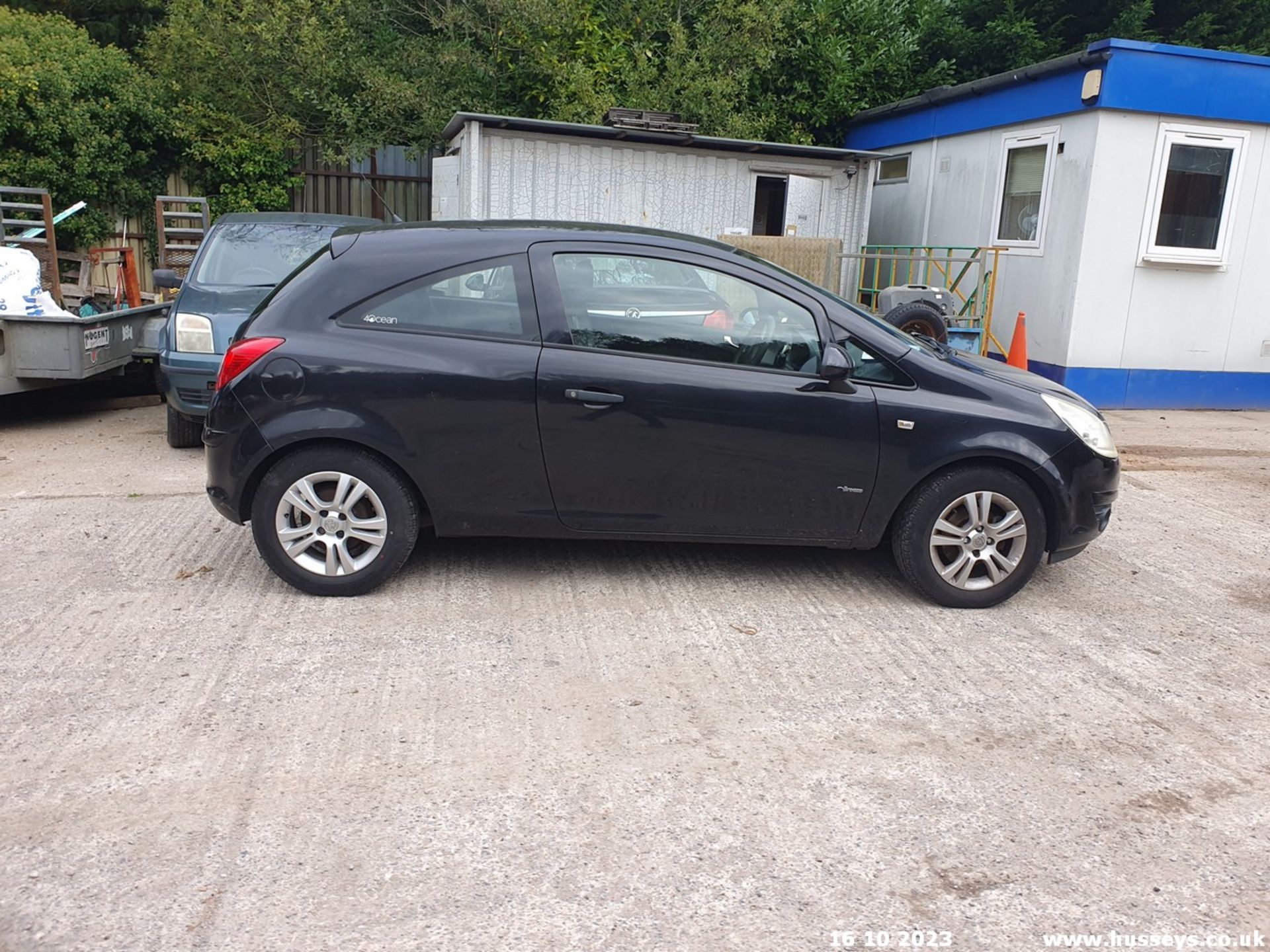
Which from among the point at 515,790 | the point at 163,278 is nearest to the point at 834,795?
the point at 515,790

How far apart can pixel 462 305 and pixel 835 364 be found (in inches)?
68.6

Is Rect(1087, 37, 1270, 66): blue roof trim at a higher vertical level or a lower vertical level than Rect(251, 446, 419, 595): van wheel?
higher

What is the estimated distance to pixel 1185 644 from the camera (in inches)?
189

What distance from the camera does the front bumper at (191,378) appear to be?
754 centimetres

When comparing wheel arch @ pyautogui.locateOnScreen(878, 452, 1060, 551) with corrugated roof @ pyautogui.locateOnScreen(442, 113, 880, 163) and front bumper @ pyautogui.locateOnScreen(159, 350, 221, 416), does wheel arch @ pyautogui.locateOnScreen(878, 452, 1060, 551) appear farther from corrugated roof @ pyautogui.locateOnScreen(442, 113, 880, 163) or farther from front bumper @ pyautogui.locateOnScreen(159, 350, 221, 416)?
corrugated roof @ pyautogui.locateOnScreen(442, 113, 880, 163)

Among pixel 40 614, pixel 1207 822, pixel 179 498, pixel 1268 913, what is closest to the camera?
pixel 1268 913

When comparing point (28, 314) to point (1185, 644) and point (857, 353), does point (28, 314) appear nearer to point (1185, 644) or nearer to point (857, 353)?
point (857, 353)

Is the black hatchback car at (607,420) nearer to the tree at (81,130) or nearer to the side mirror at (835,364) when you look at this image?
the side mirror at (835,364)

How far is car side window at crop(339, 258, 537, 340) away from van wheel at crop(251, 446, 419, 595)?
637 millimetres

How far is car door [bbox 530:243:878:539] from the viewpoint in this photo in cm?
480

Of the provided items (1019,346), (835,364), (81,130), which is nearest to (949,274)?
(1019,346)

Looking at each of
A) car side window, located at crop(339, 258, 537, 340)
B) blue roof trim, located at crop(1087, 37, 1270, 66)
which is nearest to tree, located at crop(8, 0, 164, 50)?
blue roof trim, located at crop(1087, 37, 1270, 66)

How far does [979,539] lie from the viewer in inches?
196

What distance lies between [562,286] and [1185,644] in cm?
329
